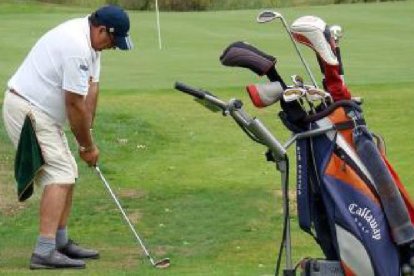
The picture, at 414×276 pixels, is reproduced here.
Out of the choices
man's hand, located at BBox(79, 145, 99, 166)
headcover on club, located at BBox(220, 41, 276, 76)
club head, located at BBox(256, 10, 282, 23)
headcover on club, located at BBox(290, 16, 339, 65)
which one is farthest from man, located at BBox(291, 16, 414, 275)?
man's hand, located at BBox(79, 145, 99, 166)

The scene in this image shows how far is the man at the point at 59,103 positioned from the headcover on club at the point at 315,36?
82.6 inches

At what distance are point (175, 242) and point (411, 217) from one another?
3041mm

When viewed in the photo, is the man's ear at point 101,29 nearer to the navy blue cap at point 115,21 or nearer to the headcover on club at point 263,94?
the navy blue cap at point 115,21

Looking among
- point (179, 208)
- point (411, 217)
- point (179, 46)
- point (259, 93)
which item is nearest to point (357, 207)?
point (411, 217)

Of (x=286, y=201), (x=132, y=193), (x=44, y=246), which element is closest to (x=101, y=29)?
(x=44, y=246)

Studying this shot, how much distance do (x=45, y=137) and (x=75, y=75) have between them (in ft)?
1.70

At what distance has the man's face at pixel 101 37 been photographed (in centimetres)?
699

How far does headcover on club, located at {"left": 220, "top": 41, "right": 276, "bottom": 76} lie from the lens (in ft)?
16.1

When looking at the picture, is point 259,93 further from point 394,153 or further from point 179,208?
point 394,153

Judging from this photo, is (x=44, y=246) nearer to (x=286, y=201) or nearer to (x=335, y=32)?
(x=286, y=201)

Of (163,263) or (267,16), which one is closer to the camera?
(267,16)

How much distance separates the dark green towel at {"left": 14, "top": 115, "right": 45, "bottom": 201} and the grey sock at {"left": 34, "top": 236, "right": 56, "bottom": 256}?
1.18ft

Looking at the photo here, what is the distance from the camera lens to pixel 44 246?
23.0 feet

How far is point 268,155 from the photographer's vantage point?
510 centimetres
